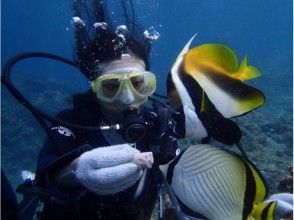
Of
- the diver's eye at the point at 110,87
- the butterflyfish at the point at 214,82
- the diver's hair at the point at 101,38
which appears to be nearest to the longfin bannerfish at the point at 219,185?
the butterflyfish at the point at 214,82

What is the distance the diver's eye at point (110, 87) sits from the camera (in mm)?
2387

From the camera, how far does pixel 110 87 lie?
2418mm

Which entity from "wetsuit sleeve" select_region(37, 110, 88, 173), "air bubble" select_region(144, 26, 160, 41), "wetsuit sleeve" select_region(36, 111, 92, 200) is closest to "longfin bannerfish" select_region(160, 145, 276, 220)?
"wetsuit sleeve" select_region(36, 111, 92, 200)

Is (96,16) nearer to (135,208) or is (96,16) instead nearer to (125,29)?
(125,29)

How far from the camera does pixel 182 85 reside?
2.88 ft

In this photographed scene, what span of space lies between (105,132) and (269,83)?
1654 centimetres

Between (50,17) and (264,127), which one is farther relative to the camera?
(50,17)

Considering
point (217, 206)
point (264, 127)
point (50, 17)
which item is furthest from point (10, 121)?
point (50, 17)

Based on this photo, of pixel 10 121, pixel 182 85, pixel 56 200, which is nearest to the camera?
pixel 182 85

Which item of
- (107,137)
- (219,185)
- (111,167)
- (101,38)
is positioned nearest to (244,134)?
(101,38)

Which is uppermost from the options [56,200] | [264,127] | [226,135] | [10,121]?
[226,135]

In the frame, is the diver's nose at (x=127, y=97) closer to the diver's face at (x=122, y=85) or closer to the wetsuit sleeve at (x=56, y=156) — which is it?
the diver's face at (x=122, y=85)

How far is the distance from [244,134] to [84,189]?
5843 mm

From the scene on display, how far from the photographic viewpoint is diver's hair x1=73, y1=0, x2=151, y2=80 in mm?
2471
